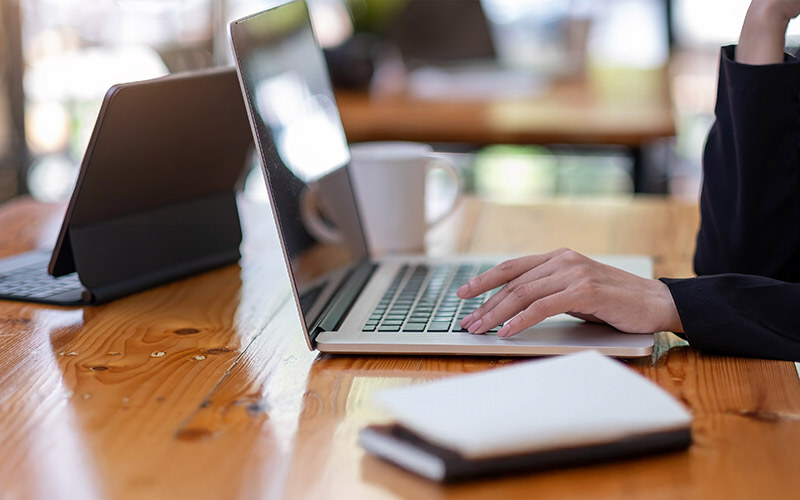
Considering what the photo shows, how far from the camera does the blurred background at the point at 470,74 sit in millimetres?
2596

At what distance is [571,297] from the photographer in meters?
A: 0.83

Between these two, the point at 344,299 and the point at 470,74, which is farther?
the point at 470,74

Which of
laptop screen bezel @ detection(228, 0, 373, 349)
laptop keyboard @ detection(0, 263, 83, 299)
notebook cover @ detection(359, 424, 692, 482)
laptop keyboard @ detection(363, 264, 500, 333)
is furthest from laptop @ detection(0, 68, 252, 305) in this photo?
notebook cover @ detection(359, 424, 692, 482)

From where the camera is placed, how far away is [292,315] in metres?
0.99

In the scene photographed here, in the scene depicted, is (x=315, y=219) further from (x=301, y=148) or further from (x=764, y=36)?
(x=764, y=36)

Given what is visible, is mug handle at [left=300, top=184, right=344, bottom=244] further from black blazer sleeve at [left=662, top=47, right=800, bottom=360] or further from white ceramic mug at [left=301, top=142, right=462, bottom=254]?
black blazer sleeve at [left=662, top=47, right=800, bottom=360]

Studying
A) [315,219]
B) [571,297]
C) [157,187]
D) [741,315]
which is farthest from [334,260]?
[741,315]

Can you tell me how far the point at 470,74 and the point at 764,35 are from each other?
6.99ft

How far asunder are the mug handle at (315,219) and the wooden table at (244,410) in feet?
0.26

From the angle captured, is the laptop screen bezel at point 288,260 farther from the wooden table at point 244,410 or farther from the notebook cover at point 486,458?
the notebook cover at point 486,458

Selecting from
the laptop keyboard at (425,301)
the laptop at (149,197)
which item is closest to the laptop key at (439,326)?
the laptop keyboard at (425,301)

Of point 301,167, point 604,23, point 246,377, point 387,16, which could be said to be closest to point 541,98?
point 387,16

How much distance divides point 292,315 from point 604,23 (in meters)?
3.63

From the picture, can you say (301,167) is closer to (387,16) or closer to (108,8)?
(387,16)
